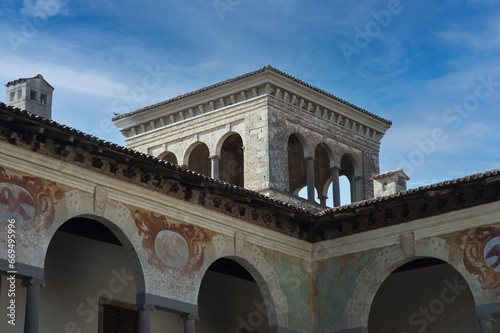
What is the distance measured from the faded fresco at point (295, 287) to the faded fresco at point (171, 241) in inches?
65.4

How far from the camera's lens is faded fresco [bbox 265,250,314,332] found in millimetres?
16406

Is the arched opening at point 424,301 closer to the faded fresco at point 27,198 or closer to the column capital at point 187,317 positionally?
the column capital at point 187,317

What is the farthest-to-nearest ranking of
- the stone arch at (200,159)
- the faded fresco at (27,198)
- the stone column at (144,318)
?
1. the stone arch at (200,159)
2. the stone column at (144,318)
3. the faded fresco at (27,198)

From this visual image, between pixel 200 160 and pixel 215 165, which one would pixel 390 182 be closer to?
pixel 215 165

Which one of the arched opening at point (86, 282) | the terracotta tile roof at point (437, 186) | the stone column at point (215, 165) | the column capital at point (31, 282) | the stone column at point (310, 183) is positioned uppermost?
the stone column at point (215, 165)

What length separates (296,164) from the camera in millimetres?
25266

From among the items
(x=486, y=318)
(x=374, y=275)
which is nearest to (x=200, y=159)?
(x=374, y=275)

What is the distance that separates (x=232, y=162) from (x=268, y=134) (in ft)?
7.14

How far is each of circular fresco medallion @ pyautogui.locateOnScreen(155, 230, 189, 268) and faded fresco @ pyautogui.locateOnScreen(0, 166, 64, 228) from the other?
1900 mm

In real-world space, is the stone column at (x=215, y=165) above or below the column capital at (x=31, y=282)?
above

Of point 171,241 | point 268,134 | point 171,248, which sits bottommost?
point 171,248

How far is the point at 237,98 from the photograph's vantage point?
23250mm

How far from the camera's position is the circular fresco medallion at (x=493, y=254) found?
48.6 ft

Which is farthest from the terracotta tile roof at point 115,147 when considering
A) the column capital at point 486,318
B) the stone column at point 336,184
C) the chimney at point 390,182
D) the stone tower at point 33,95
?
the stone column at point 336,184
